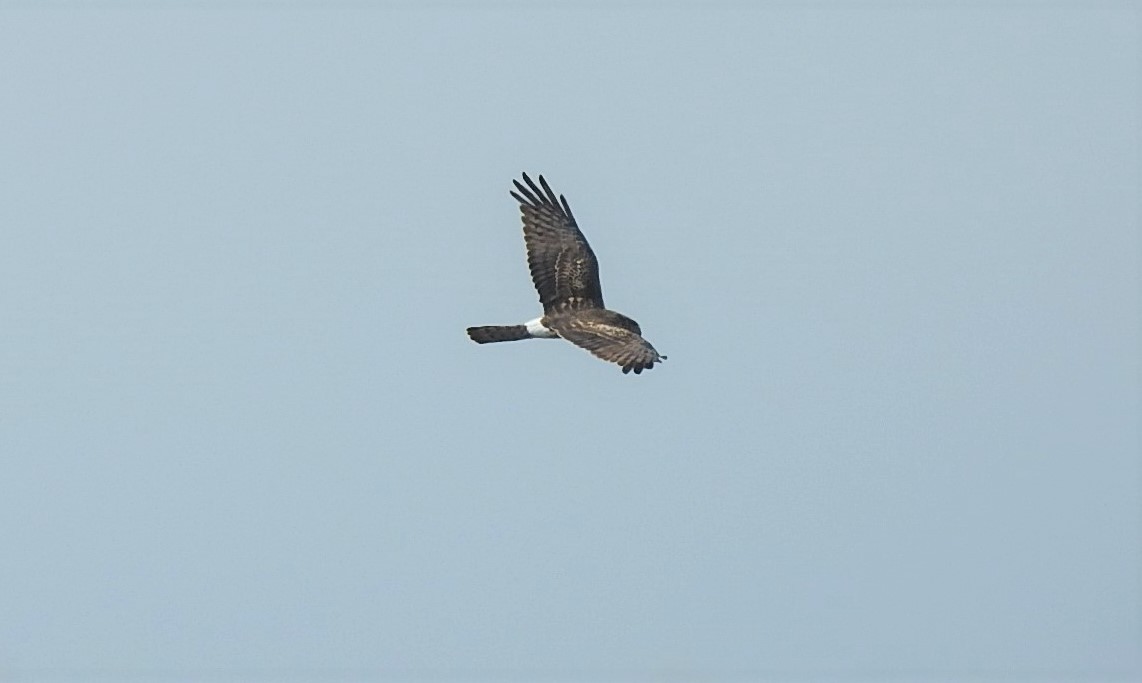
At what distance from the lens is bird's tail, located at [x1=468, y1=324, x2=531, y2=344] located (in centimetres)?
3412

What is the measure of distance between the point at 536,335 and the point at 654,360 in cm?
461

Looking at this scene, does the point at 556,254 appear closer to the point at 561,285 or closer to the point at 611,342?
the point at 561,285

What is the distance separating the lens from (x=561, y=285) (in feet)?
116

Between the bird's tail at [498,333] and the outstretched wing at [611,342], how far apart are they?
67cm

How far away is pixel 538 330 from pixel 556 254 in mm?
2185

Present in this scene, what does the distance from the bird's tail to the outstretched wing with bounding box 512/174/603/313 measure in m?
0.73

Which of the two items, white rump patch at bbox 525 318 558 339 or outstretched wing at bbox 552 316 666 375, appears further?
white rump patch at bbox 525 318 558 339

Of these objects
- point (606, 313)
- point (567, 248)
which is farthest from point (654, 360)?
point (567, 248)

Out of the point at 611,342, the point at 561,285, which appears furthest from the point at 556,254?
the point at 611,342

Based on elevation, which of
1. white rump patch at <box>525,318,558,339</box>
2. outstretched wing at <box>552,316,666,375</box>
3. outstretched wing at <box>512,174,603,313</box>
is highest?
outstretched wing at <box>512,174,603,313</box>

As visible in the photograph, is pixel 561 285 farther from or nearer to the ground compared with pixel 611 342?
farther from the ground

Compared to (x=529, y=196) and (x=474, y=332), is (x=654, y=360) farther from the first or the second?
(x=529, y=196)

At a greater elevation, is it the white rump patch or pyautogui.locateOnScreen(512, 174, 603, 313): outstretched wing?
pyautogui.locateOnScreen(512, 174, 603, 313): outstretched wing

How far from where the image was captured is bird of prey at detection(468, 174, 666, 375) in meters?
32.9
